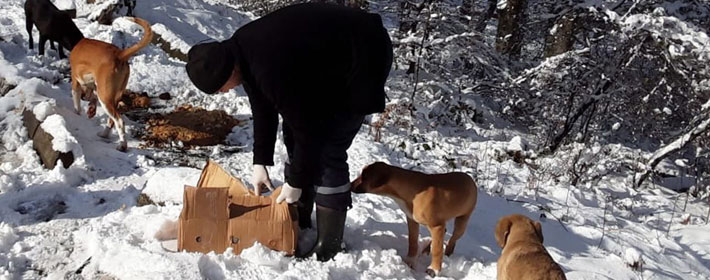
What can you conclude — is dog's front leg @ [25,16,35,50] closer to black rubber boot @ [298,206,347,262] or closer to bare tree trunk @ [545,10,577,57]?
black rubber boot @ [298,206,347,262]

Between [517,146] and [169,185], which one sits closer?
[169,185]

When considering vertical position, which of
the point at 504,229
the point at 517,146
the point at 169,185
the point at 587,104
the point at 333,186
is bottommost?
the point at 517,146

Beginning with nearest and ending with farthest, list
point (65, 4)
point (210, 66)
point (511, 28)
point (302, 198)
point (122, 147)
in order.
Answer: point (210, 66), point (302, 198), point (122, 147), point (65, 4), point (511, 28)

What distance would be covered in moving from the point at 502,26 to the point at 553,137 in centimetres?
320

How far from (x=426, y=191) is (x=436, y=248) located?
1.24 feet

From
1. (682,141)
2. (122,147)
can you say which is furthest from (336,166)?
(682,141)

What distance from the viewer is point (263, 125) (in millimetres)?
2967

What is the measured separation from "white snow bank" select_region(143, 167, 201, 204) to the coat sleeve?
1.10m

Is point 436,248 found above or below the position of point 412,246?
above

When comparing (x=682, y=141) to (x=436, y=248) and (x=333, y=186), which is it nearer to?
(x=436, y=248)

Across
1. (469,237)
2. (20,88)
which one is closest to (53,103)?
(20,88)

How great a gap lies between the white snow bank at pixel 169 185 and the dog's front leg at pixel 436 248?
1854 millimetres

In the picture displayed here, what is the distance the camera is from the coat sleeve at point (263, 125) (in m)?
2.82

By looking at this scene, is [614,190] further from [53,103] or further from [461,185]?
[53,103]
